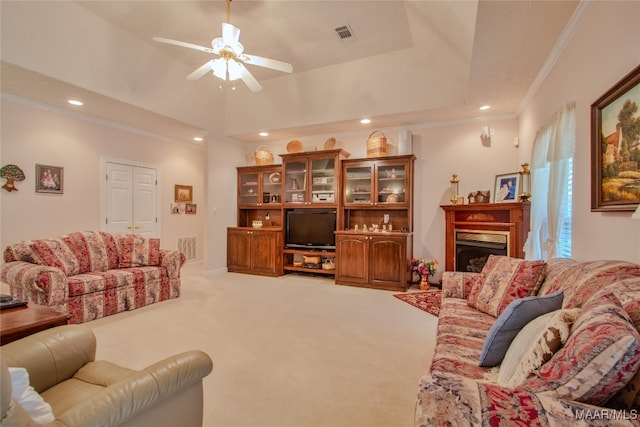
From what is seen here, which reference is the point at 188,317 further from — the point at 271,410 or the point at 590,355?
the point at 590,355

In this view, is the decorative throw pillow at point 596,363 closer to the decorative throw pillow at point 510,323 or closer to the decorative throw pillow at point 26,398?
the decorative throw pillow at point 510,323

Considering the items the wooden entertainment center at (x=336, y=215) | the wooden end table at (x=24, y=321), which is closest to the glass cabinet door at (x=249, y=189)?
the wooden entertainment center at (x=336, y=215)

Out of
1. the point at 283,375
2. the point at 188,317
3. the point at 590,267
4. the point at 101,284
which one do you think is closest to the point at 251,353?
the point at 283,375

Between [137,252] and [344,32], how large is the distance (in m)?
4.10

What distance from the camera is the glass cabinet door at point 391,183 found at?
4848mm

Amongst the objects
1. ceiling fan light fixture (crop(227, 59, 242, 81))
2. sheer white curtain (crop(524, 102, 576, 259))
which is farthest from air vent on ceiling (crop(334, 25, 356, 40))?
sheer white curtain (crop(524, 102, 576, 259))

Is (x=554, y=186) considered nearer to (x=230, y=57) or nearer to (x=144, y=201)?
(x=230, y=57)

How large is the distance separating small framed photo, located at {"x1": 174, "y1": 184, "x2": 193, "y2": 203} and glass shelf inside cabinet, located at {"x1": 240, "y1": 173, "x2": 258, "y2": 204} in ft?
3.99

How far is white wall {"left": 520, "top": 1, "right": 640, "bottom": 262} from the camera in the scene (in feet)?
5.27

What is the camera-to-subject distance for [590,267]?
5.15ft

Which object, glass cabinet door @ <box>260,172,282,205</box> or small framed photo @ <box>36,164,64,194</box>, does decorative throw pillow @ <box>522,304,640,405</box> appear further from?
small framed photo @ <box>36,164,64,194</box>

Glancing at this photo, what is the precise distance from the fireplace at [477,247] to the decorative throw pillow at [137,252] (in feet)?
14.4

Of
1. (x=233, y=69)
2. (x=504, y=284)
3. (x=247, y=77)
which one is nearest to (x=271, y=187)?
(x=247, y=77)

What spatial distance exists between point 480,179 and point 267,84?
3970 millimetres
